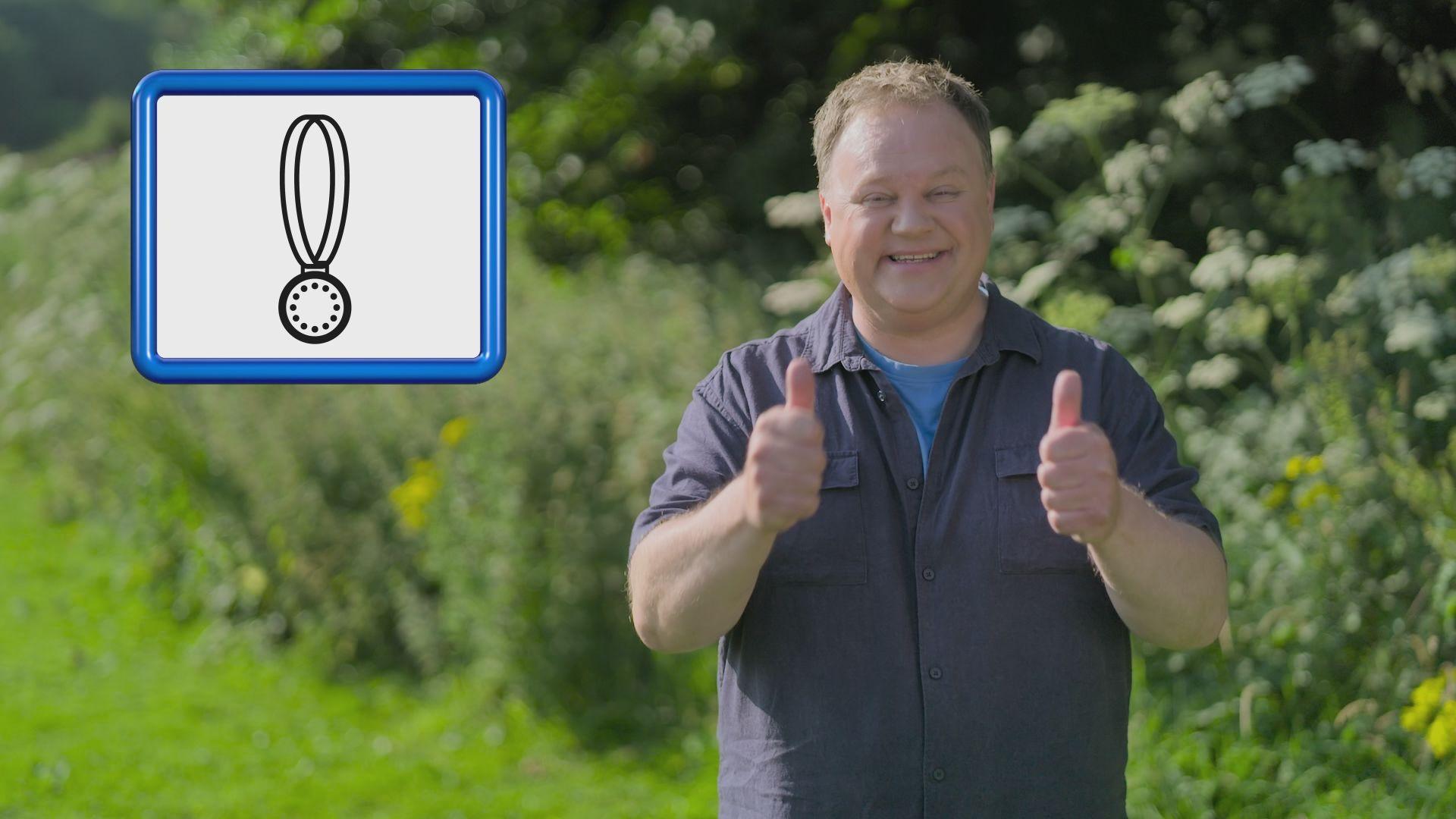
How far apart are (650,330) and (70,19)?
14317 mm

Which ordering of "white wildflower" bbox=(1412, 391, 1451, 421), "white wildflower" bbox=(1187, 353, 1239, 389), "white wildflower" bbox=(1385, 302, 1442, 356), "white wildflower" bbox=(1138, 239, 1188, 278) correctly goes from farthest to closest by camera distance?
"white wildflower" bbox=(1138, 239, 1188, 278) < "white wildflower" bbox=(1187, 353, 1239, 389) < "white wildflower" bbox=(1412, 391, 1451, 421) < "white wildflower" bbox=(1385, 302, 1442, 356)

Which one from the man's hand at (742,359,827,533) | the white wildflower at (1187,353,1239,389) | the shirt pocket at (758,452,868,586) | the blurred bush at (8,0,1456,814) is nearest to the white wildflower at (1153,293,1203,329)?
the blurred bush at (8,0,1456,814)

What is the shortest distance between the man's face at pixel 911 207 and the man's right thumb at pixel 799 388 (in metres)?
0.27

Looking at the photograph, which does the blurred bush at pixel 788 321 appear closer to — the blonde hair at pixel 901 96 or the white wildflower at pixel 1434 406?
the white wildflower at pixel 1434 406

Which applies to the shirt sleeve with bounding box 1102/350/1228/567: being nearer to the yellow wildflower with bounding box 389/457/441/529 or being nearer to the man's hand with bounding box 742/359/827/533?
the man's hand with bounding box 742/359/827/533

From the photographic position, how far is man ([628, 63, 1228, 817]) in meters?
2.04

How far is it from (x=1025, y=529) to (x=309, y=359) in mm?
1481

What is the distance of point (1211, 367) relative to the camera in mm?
4098

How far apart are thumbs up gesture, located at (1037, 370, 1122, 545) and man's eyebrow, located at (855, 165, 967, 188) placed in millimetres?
390

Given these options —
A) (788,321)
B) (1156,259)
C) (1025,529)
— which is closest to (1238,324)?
(1156,259)

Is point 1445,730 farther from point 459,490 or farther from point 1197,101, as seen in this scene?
point 459,490

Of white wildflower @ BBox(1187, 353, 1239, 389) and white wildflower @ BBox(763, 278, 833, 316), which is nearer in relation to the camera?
white wildflower @ BBox(1187, 353, 1239, 389)

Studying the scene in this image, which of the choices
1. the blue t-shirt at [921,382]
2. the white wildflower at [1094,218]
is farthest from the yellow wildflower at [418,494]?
the blue t-shirt at [921,382]

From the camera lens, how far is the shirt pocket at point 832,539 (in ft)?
6.75
